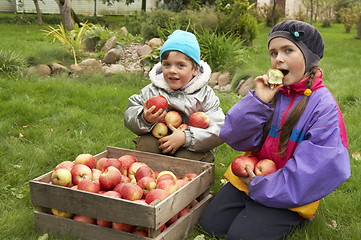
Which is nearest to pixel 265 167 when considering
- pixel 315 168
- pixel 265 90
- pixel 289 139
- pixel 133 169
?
pixel 289 139

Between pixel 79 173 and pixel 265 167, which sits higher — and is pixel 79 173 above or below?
below

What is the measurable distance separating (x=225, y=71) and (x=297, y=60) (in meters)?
5.91

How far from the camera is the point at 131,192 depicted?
289 centimetres

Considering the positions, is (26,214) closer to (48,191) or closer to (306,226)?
(48,191)

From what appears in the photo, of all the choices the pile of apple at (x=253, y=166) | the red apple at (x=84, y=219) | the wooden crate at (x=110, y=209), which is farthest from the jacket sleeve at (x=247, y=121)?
the red apple at (x=84, y=219)

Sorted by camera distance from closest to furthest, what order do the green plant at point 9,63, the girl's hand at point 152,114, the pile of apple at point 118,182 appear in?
the pile of apple at point 118,182
the girl's hand at point 152,114
the green plant at point 9,63

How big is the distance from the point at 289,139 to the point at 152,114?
1.15 meters

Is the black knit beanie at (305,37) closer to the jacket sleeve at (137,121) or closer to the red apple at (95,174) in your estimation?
the jacket sleeve at (137,121)

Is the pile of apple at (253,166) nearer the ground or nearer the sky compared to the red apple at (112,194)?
nearer the sky

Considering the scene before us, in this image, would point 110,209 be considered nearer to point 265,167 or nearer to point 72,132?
point 265,167

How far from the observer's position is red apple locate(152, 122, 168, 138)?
3.78 metres

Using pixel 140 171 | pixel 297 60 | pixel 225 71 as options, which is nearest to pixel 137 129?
pixel 140 171

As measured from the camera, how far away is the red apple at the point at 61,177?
3.04m

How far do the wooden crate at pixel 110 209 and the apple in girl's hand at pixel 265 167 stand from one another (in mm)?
417
